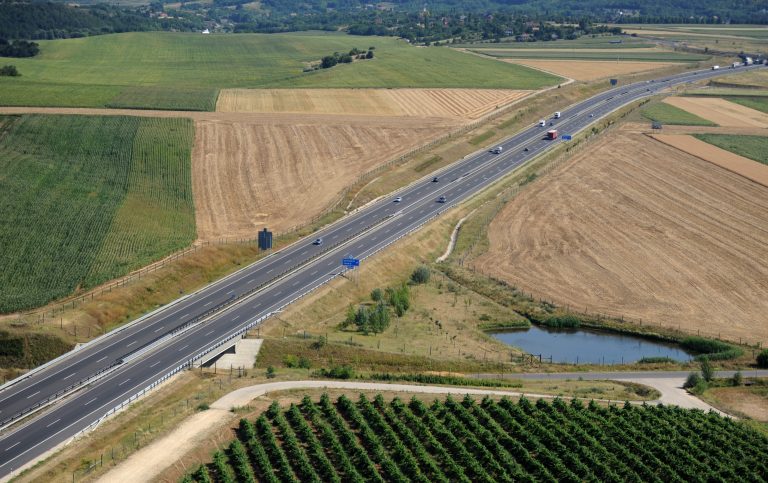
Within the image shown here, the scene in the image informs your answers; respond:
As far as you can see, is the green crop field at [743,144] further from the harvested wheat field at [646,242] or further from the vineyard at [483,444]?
the vineyard at [483,444]

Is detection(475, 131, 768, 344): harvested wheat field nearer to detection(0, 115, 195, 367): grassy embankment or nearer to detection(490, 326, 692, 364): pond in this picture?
detection(490, 326, 692, 364): pond

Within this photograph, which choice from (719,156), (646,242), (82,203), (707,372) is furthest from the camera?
(719,156)

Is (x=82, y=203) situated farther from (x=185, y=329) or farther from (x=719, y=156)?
(x=719, y=156)

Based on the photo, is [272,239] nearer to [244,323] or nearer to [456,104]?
[244,323]

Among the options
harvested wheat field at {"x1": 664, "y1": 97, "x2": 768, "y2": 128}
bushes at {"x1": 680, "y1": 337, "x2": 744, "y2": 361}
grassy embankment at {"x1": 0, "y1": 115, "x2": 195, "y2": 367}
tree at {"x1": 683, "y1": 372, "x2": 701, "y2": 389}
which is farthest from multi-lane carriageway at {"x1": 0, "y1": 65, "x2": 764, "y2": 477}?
harvested wheat field at {"x1": 664, "y1": 97, "x2": 768, "y2": 128}

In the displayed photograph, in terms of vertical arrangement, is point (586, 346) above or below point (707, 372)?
below

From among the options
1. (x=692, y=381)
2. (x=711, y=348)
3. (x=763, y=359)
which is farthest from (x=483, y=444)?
(x=711, y=348)
